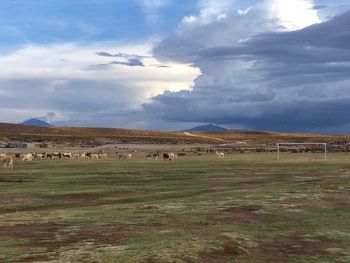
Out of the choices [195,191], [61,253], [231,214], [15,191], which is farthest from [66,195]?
[61,253]

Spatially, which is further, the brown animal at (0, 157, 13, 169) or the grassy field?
the brown animal at (0, 157, 13, 169)

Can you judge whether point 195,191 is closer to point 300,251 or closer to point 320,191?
point 320,191

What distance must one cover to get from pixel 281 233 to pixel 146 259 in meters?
6.24

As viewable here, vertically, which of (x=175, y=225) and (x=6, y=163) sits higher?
(x=6, y=163)

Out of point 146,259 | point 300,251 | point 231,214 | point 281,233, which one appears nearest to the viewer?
point 146,259

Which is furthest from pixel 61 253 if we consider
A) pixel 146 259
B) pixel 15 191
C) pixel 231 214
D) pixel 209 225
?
pixel 15 191

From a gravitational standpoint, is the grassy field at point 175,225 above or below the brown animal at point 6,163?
below

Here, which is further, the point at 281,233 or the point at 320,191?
the point at 320,191

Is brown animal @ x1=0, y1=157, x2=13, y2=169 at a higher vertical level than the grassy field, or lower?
higher

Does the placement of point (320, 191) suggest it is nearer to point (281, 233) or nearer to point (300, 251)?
point (281, 233)

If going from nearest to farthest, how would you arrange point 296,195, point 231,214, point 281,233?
1. point 281,233
2. point 231,214
3. point 296,195

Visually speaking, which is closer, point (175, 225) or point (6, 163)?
point (175, 225)

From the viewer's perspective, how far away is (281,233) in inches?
762

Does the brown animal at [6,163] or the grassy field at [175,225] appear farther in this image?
the brown animal at [6,163]
